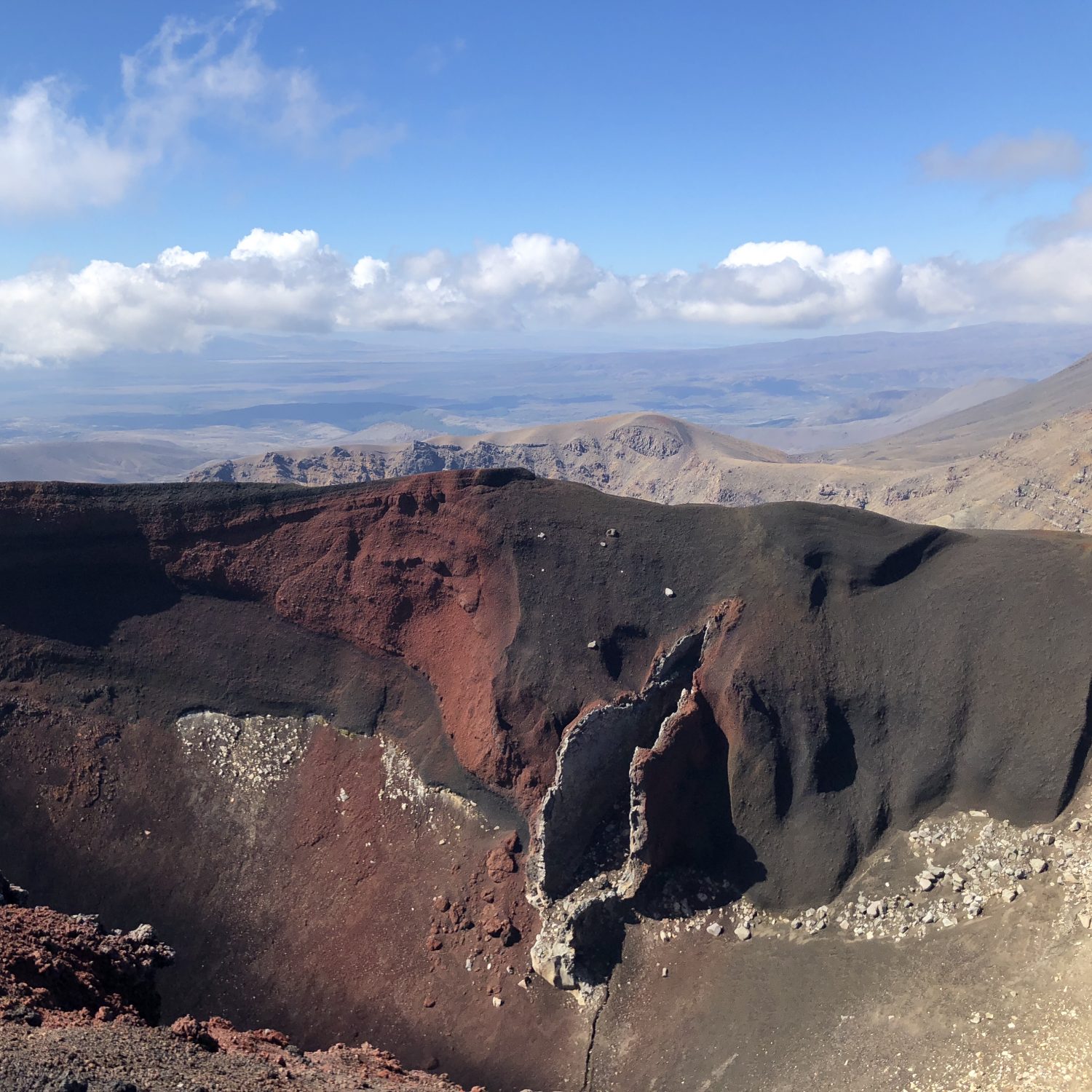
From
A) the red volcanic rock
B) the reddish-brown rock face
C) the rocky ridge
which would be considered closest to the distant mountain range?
the rocky ridge

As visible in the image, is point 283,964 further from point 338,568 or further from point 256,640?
point 338,568

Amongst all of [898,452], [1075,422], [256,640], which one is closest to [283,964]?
[256,640]

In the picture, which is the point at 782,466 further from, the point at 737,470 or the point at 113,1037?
the point at 113,1037

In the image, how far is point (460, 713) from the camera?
103 feet

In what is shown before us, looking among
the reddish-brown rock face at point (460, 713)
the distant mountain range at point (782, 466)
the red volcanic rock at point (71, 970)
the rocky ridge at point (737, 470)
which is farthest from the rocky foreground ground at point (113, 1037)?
the rocky ridge at point (737, 470)

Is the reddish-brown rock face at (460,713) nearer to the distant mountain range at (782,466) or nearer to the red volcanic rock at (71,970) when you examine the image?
the red volcanic rock at (71,970)

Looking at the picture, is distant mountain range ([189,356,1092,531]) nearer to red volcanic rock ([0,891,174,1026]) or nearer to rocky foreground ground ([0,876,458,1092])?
red volcanic rock ([0,891,174,1026])

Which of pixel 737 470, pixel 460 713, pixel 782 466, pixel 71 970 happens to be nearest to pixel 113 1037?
pixel 71 970

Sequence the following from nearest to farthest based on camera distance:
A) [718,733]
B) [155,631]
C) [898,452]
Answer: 1. [718,733]
2. [155,631]
3. [898,452]

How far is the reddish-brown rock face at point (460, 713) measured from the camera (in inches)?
1051

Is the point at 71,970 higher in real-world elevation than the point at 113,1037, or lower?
lower

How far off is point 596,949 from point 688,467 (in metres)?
123

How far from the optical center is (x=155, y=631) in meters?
34.5

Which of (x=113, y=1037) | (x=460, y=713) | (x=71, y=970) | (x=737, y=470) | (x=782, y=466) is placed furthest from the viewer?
(x=782, y=466)
